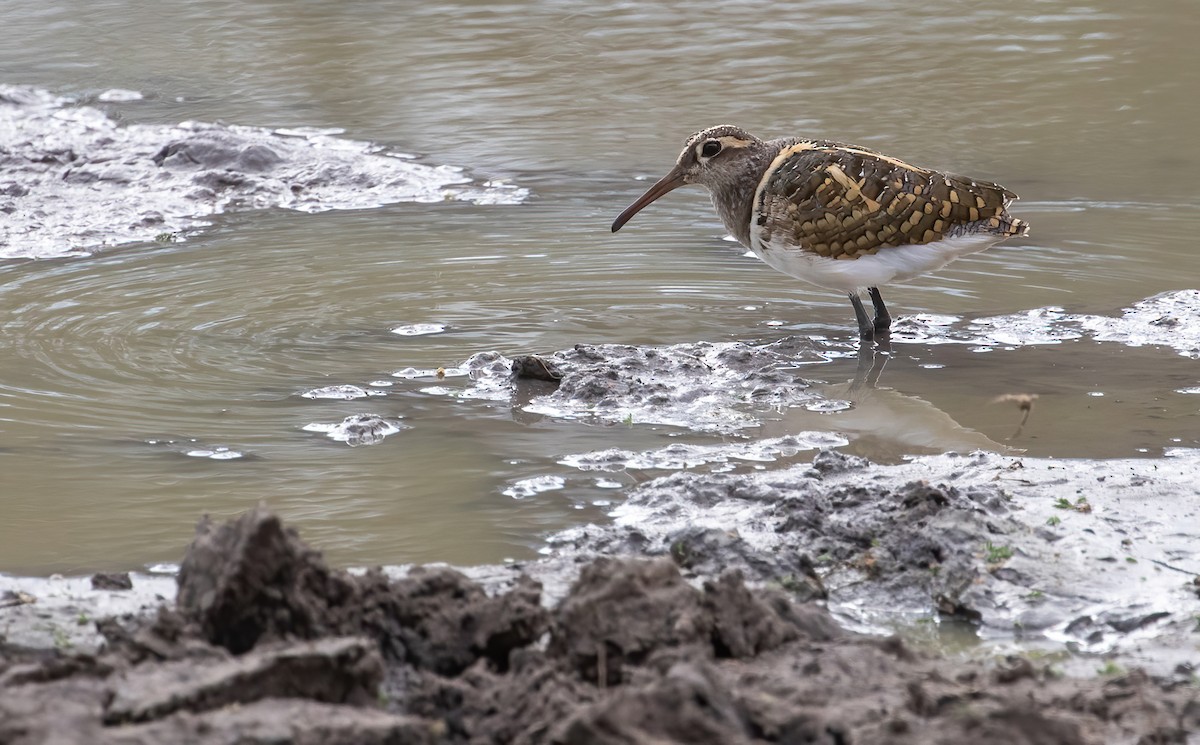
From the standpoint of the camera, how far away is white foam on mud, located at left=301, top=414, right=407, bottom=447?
22.2ft

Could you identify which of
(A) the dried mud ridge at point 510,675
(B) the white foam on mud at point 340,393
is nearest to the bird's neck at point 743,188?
(B) the white foam on mud at point 340,393

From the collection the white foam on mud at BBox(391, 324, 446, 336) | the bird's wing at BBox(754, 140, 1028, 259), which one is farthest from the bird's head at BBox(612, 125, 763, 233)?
the white foam on mud at BBox(391, 324, 446, 336)

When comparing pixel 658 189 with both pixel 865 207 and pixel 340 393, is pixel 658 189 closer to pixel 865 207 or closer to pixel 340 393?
pixel 865 207

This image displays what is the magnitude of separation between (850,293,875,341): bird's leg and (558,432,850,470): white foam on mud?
172 centimetres

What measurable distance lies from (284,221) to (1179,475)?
7.13 metres

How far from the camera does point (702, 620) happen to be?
394 centimetres

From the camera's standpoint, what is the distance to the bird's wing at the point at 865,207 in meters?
7.96

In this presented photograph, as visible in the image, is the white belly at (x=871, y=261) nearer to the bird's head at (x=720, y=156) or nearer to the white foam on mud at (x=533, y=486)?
the bird's head at (x=720, y=156)

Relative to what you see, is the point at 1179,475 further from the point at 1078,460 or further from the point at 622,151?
the point at 622,151

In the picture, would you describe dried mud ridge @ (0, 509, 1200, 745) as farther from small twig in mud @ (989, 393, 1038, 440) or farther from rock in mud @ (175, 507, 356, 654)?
small twig in mud @ (989, 393, 1038, 440)

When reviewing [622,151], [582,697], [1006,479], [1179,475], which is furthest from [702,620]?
[622,151]

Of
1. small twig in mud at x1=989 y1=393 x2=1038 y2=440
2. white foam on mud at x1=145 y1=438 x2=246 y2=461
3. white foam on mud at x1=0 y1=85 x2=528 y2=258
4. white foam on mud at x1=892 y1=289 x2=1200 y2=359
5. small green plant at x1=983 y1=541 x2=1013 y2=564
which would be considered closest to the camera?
small green plant at x1=983 y1=541 x2=1013 y2=564

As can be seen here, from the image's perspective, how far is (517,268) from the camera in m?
9.77

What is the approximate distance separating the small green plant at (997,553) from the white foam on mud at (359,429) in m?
2.86
